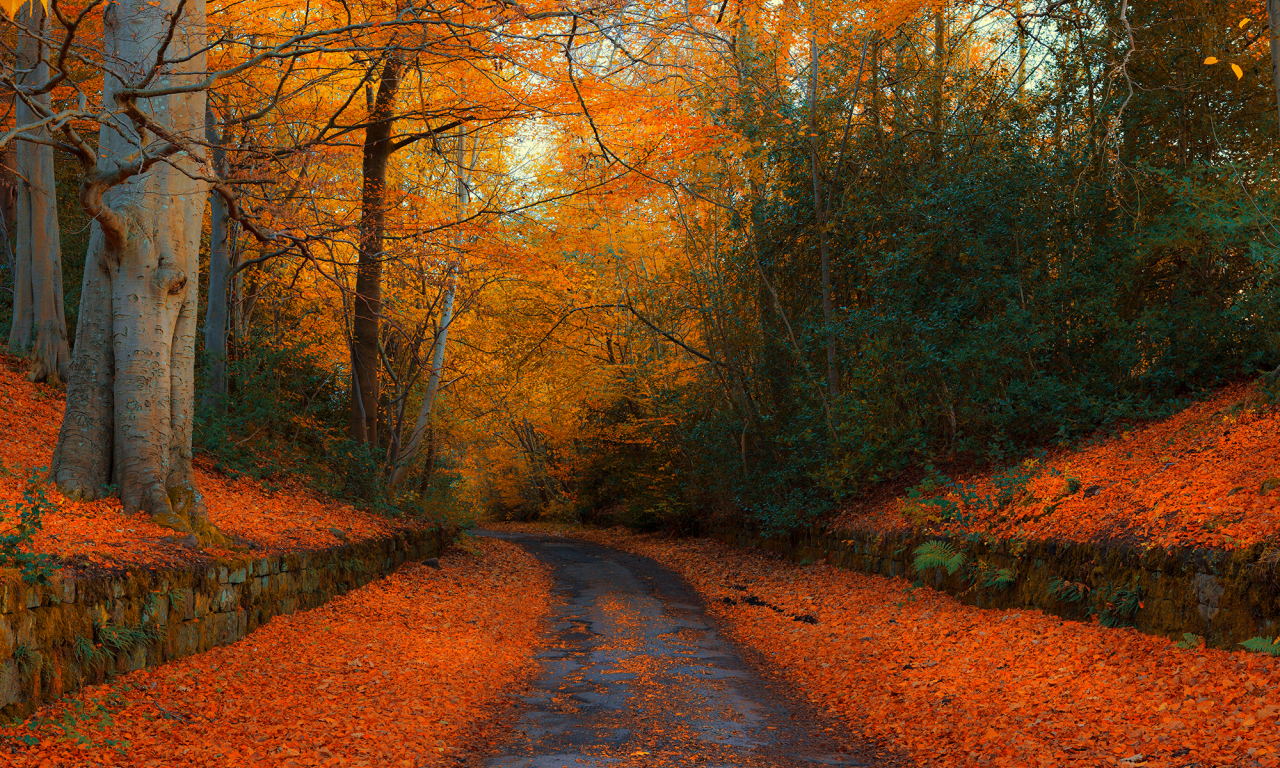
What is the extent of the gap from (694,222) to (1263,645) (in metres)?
13.8

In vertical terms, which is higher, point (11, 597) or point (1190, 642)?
point (11, 597)

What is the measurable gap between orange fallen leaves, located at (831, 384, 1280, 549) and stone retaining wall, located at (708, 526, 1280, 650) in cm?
14

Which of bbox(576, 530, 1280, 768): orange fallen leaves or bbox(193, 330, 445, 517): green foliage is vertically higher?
bbox(193, 330, 445, 517): green foliage

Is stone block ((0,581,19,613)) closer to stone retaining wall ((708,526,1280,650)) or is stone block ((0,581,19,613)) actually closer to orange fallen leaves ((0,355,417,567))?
orange fallen leaves ((0,355,417,567))

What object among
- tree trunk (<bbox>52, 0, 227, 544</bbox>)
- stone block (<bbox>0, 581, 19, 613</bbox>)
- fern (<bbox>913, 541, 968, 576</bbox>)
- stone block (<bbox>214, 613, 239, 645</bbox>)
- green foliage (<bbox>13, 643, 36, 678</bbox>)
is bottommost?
stone block (<bbox>214, 613, 239, 645</bbox>)

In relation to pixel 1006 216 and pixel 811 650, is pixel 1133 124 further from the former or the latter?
pixel 811 650

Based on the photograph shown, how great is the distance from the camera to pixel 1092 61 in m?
11.3

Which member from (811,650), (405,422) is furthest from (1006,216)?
(405,422)

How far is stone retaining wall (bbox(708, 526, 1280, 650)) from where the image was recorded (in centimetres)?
529

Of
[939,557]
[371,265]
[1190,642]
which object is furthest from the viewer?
[371,265]

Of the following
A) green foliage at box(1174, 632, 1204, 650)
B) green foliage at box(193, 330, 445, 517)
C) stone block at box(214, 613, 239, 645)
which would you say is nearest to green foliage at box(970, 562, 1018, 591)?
green foliage at box(1174, 632, 1204, 650)

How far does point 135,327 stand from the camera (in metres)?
7.36

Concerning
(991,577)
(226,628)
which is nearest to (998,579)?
(991,577)

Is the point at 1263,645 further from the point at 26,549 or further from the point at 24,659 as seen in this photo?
the point at 26,549
